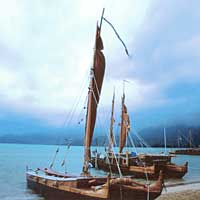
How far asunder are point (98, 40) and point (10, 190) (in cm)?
1915

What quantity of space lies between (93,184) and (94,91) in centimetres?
679

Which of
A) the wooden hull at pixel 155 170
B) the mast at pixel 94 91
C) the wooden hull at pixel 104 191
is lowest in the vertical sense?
the wooden hull at pixel 104 191

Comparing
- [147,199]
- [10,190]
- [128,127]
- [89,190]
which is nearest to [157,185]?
[147,199]

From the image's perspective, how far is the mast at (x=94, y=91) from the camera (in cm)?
2330

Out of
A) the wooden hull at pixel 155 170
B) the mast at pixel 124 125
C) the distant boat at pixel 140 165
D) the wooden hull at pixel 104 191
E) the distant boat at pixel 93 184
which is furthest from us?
the mast at pixel 124 125

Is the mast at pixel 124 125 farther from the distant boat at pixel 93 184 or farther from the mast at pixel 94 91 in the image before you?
the mast at pixel 94 91

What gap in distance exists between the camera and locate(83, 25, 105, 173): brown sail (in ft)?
76.4

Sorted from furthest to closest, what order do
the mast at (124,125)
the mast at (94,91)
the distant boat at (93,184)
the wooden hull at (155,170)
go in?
the mast at (124,125) → the wooden hull at (155,170) → the mast at (94,91) → the distant boat at (93,184)

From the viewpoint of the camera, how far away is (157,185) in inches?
775

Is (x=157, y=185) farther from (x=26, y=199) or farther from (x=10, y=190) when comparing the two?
(x=10, y=190)

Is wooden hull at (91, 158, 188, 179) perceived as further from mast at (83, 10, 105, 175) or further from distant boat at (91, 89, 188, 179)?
mast at (83, 10, 105, 175)

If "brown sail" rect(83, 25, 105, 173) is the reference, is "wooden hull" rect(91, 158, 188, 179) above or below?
below

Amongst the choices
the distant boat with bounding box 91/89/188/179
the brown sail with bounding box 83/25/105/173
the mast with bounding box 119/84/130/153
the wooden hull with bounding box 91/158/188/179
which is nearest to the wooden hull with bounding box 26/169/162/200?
the brown sail with bounding box 83/25/105/173

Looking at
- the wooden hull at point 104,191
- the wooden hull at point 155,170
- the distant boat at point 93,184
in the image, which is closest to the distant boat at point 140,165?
the wooden hull at point 155,170
